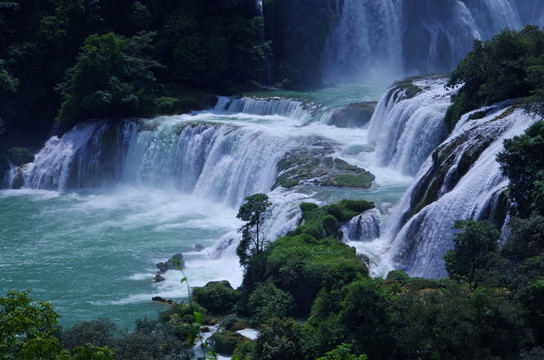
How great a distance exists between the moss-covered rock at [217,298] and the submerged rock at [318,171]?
29.8ft

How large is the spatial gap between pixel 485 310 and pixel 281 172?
710 inches

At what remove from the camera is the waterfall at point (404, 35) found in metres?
54.1

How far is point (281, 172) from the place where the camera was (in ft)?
102

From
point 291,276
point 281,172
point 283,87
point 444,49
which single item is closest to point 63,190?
point 281,172

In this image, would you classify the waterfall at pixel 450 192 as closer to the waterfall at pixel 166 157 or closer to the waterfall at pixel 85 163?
the waterfall at pixel 166 157

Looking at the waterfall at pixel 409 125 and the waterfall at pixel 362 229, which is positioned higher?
the waterfall at pixel 409 125

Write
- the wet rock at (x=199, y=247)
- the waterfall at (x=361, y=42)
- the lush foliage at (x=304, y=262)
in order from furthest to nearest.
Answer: the waterfall at (x=361, y=42) → the wet rock at (x=199, y=247) → the lush foliage at (x=304, y=262)

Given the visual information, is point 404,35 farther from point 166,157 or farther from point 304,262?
point 304,262

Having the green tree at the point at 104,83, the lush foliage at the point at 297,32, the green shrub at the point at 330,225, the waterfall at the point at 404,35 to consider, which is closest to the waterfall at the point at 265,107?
the green tree at the point at 104,83

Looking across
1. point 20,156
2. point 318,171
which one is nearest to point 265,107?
point 318,171

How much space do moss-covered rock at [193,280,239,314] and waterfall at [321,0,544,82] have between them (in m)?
35.3

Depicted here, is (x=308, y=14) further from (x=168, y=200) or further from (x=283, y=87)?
(x=168, y=200)

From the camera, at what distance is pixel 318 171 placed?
30.5m

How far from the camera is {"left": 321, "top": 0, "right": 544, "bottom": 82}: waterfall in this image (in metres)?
54.1
